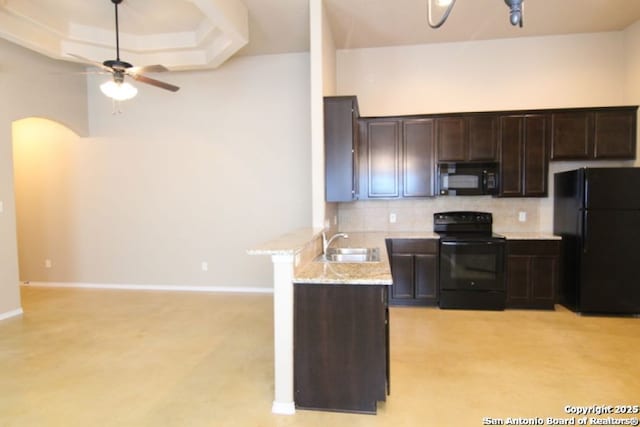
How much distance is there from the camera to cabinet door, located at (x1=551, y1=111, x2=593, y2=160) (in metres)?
4.15

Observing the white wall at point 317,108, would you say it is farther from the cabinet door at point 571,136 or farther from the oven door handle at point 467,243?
the cabinet door at point 571,136

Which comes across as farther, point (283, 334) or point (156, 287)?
point (156, 287)

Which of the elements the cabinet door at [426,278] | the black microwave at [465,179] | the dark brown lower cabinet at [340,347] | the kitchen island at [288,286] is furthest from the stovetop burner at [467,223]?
the dark brown lower cabinet at [340,347]

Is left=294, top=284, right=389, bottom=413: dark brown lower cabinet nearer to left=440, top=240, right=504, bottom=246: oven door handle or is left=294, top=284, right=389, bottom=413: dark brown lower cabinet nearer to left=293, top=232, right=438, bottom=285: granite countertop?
left=293, top=232, right=438, bottom=285: granite countertop

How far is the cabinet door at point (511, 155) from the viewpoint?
14.0ft

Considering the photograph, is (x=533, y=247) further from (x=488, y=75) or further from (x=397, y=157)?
(x=488, y=75)

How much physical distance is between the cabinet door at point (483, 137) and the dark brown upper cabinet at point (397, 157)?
18.4 inches

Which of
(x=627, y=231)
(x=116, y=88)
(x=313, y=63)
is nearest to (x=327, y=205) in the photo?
(x=313, y=63)

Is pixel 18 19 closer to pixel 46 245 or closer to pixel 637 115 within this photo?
pixel 46 245

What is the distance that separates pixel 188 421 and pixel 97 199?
4.24m

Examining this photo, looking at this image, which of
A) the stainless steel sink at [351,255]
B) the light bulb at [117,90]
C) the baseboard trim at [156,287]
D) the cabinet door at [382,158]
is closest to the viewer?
the stainless steel sink at [351,255]

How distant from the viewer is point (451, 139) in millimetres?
4363

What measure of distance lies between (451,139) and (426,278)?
67.2 inches

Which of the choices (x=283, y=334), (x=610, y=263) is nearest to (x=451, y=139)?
(x=610, y=263)
